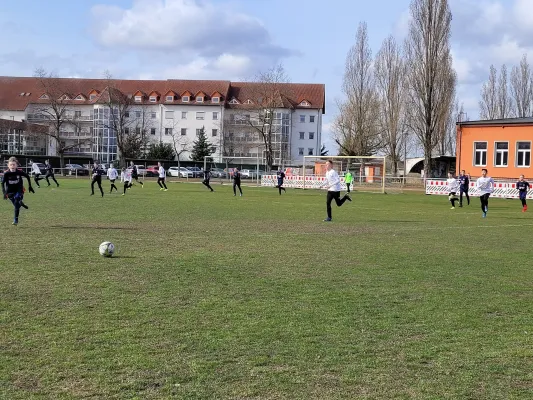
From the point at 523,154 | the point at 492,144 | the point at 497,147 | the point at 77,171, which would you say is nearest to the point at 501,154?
the point at 497,147

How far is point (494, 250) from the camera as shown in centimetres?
1418

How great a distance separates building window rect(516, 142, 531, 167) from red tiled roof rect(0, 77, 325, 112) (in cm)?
5612

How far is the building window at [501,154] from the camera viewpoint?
4872 cm

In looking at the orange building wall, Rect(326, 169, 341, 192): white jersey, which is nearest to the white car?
the orange building wall

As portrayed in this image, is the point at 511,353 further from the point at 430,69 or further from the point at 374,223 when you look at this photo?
the point at 430,69

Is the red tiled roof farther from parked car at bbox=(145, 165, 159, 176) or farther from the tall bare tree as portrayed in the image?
the tall bare tree

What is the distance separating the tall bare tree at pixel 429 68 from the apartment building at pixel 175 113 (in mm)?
41800

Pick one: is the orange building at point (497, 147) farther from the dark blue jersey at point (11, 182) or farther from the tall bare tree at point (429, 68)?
the dark blue jersey at point (11, 182)

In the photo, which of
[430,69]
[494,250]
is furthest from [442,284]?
[430,69]

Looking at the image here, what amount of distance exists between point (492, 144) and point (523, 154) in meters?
2.55

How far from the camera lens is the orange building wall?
47688 millimetres

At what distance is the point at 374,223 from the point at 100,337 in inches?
601

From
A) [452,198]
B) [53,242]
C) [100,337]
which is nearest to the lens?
[100,337]

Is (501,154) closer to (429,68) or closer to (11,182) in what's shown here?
(429,68)
